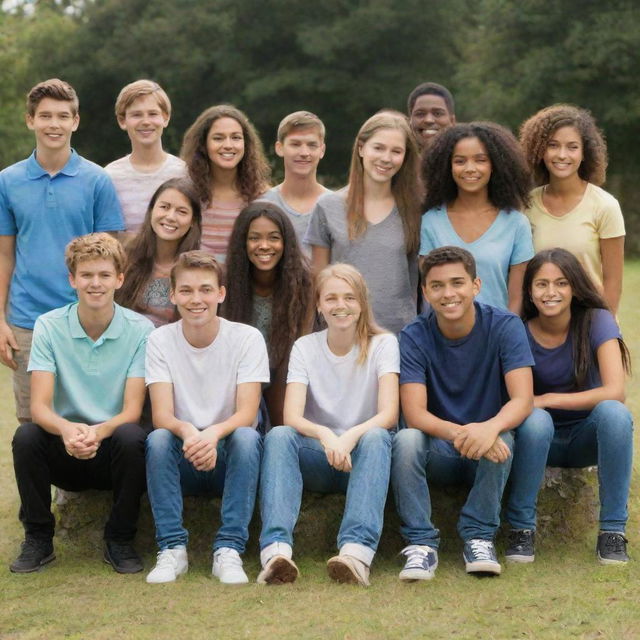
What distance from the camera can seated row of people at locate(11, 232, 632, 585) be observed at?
4082 millimetres

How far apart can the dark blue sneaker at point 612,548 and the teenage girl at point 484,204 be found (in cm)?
108


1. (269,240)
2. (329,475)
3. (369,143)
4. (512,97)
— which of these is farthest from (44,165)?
(512,97)

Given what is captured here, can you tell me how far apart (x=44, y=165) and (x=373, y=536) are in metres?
2.35

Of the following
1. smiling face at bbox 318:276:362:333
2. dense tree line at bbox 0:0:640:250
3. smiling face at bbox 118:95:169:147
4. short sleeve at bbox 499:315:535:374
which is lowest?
short sleeve at bbox 499:315:535:374

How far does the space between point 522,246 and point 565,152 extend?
1.69 ft

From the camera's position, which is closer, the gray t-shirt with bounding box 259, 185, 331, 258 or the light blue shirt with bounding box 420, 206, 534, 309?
the light blue shirt with bounding box 420, 206, 534, 309

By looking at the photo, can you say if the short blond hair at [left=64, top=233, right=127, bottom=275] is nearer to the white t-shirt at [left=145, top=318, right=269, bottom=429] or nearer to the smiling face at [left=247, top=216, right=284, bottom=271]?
the white t-shirt at [left=145, top=318, right=269, bottom=429]

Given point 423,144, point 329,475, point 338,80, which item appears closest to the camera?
point 329,475

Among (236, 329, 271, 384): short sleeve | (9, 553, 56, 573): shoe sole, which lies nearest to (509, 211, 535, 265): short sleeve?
(236, 329, 271, 384): short sleeve

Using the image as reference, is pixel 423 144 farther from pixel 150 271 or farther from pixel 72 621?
pixel 72 621

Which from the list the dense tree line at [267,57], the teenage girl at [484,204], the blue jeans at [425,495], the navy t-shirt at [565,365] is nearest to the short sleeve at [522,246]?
the teenage girl at [484,204]

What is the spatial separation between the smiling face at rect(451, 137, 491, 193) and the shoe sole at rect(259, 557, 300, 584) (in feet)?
6.18

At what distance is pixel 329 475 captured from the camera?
14.1ft

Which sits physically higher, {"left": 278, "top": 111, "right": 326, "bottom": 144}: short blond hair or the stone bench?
{"left": 278, "top": 111, "right": 326, "bottom": 144}: short blond hair
